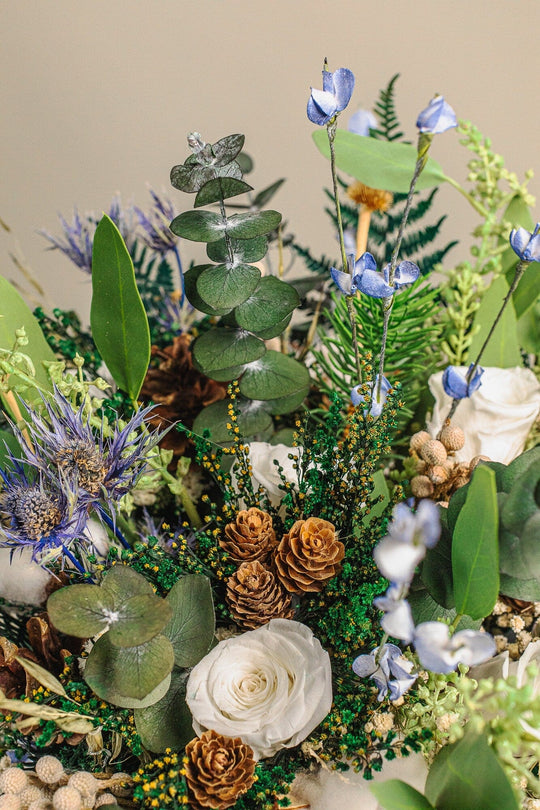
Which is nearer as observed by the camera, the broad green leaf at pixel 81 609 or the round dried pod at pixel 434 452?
the broad green leaf at pixel 81 609

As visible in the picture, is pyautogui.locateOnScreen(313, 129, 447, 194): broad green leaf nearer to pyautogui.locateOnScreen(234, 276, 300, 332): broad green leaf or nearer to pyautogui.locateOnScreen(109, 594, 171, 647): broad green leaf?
pyautogui.locateOnScreen(234, 276, 300, 332): broad green leaf

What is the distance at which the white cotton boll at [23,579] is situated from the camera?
54 cm

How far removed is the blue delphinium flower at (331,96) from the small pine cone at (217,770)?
395 mm

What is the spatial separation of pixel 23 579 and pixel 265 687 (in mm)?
207

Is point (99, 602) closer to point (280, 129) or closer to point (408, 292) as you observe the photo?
point (408, 292)

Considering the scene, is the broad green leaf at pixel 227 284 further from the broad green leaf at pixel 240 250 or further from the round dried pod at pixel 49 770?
the round dried pod at pixel 49 770

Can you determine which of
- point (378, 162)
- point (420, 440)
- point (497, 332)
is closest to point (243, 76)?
point (378, 162)

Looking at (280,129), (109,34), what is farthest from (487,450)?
(109,34)

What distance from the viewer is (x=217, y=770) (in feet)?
1.41

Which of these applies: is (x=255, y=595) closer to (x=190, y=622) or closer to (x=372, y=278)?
(x=190, y=622)

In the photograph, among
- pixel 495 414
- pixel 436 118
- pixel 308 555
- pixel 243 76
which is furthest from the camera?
pixel 243 76

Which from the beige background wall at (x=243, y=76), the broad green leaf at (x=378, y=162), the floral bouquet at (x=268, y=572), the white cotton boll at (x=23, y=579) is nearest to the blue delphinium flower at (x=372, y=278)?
the floral bouquet at (x=268, y=572)

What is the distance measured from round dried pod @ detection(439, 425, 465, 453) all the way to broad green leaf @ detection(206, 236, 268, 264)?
0.21 m

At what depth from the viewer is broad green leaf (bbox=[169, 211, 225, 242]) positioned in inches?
20.1
